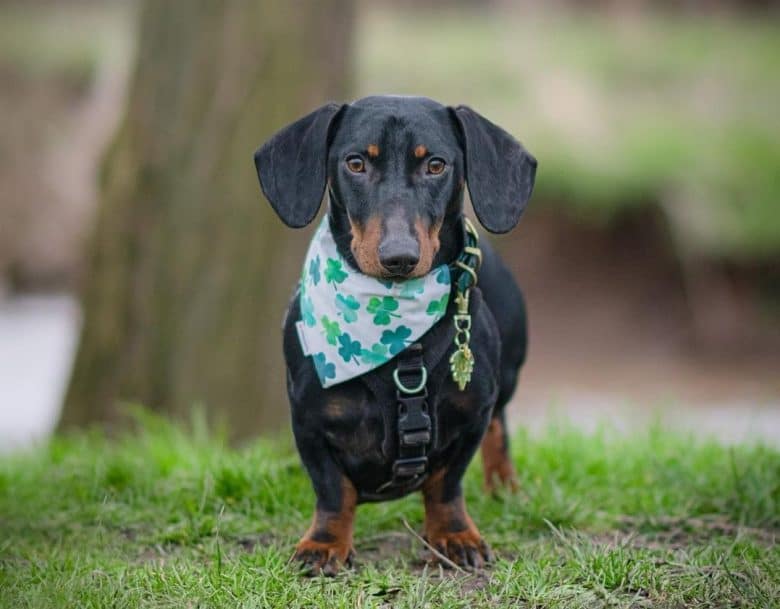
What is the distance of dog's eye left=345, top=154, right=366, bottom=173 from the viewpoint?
11.0ft

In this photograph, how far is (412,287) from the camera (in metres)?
3.39

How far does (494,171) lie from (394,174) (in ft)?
1.10

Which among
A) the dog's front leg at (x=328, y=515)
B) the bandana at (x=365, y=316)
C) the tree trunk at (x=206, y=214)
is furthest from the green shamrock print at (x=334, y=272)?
the tree trunk at (x=206, y=214)

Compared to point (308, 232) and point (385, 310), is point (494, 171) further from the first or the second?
point (308, 232)

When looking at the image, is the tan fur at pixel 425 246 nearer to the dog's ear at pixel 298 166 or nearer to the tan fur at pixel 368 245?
the tan fur at pixel 368 245

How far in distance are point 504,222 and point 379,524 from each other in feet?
3.69

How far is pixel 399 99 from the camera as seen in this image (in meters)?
3.44

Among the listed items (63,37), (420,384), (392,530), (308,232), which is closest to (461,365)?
(420,384)

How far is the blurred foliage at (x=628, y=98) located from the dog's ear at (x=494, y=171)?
5.78m

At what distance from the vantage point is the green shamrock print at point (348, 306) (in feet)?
11.2

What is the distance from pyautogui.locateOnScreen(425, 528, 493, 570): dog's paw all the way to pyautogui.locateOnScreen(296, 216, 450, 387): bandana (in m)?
0.59

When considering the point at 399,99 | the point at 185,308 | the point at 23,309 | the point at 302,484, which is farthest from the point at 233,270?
the point at 23,309

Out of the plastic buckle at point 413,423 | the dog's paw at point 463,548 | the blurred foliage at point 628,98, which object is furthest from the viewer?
the blurred foliage at point 628,98

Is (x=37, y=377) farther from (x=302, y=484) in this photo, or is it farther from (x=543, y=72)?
(x=302, y=484)
